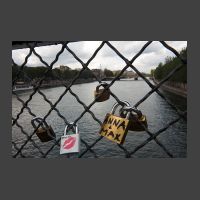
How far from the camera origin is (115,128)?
0.99 meters

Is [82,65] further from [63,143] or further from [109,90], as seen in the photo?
[63,143]

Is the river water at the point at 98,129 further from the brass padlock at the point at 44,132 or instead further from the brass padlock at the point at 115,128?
the brass padlock at the point at 115,128

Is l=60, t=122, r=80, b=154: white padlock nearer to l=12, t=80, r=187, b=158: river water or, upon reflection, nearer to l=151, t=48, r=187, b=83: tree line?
l=151, t=48, r=187, b=83: tree line

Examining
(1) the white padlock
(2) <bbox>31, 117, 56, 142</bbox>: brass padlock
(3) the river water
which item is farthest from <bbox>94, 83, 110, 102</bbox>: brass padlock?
(3) the river water

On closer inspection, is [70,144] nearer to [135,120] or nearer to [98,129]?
[135,120]

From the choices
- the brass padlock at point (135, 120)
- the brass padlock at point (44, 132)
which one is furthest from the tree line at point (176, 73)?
the brass padlock at point (44, 132)

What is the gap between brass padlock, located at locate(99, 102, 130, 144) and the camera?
0.97 metres

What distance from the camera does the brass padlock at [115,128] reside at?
38.1 inches

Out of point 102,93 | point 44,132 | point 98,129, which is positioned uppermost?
point 102,93

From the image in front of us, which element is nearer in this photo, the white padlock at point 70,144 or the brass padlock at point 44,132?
the white padlock at point 70,144

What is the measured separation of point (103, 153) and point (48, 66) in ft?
15.5

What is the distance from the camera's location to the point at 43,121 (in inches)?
48.8

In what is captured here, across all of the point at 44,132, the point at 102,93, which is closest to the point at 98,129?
the point at 44,132

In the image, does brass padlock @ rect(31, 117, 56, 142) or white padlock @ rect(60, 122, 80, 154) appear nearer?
white padlock @ rect(60, 122, 80, 154)
